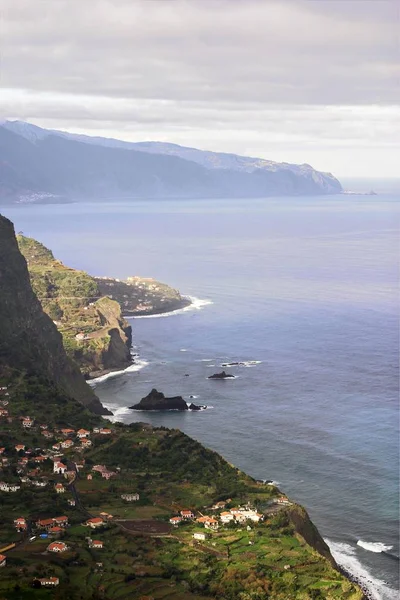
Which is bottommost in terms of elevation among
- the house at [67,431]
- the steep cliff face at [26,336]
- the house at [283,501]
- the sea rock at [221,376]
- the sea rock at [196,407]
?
the sea rock at [196,407]

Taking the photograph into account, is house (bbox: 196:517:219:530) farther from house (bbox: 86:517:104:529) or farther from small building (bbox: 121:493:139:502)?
small building (bbox: 121:493:139:502)

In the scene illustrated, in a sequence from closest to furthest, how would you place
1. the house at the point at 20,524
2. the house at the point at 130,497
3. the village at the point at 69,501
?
the village at the point at 69,501, the house at the point at 20,524, the house at the point at 130,497

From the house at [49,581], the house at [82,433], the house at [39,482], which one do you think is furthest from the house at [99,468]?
the house at [49,581]

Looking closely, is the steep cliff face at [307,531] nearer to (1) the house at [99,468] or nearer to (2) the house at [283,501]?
(2) the house at [283,501]

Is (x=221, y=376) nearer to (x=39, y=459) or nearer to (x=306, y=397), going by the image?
(x=306, y=397)

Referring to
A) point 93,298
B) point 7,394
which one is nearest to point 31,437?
point 7,394

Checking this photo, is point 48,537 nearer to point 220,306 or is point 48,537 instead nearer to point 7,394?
point 7,394

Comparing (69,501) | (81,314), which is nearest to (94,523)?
A: (69,501)
